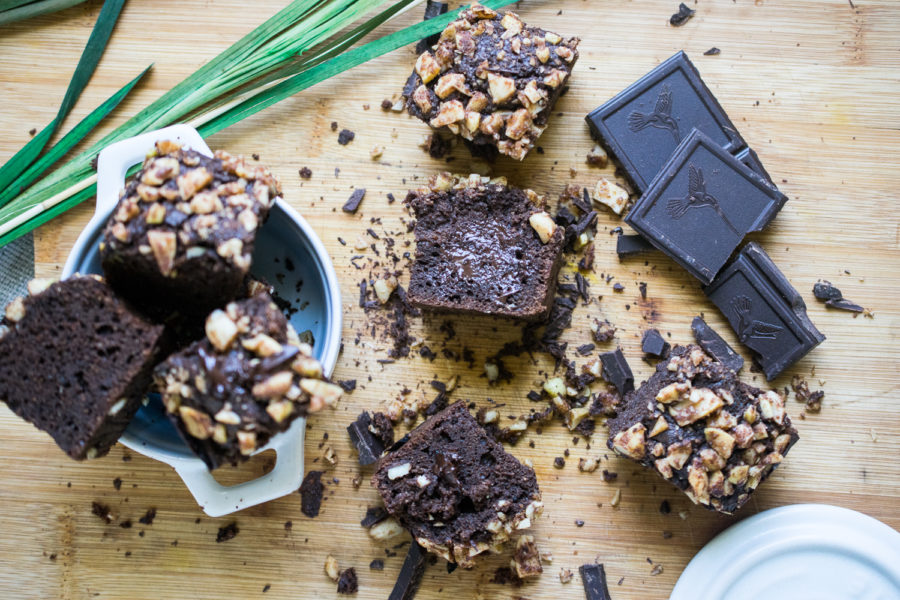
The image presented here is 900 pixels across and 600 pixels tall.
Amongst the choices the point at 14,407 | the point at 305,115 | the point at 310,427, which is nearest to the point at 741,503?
the point at 310,427

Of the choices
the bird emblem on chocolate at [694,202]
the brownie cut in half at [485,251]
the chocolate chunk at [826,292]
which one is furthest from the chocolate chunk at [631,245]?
the chocolate chunk at [826,292]

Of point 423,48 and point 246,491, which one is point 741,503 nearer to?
point 246,491

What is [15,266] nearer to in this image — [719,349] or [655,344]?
[655,344]

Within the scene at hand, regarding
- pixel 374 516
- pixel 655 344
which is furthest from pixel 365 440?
pixel 655 344

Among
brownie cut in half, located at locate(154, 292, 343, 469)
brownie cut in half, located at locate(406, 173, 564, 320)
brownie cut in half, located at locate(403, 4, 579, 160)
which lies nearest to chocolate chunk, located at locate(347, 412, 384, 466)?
brownie cut in half, located at locate(406, 173, 564, 320)

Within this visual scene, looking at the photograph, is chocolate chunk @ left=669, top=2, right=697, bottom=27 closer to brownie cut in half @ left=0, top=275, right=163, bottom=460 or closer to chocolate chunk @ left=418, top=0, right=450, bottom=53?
chocolate chunk @ left=418, top=0, right=450, bottom=53

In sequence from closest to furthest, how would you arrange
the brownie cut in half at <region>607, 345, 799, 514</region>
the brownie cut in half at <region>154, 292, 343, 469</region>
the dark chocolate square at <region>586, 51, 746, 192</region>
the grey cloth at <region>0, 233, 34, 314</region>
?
the brownie cut in half at <region>154, 292, 343, 469</region>, the brownie cut in half at <region>607, 345, 799, 514</region>, the dark chocolate square at <region>586, 51, 746, 192</region>, the grey cloth at <region>0, 233, 34, 314</region>
